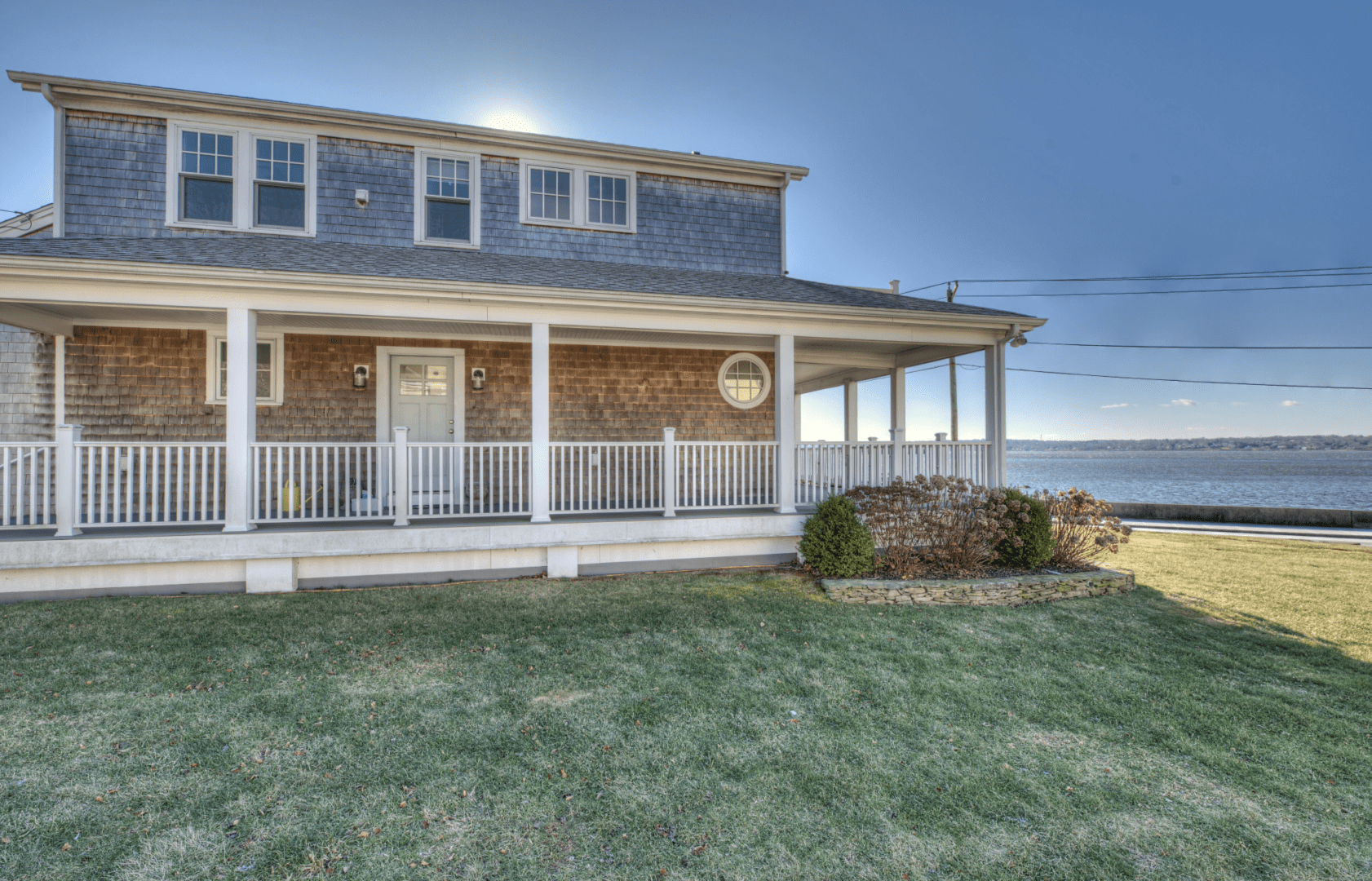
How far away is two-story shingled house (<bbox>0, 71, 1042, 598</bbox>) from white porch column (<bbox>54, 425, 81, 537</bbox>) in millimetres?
25

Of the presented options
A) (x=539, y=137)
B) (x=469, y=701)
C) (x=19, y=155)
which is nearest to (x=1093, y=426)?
(x=539, y=137)

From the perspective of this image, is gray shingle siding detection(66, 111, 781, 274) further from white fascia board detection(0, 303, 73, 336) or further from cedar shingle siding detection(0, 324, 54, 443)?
cedar shingle siding detection(0, 324, 54, 443)

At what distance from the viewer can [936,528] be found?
21.7ft

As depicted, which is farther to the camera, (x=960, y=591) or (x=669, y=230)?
(x=669, y=230)

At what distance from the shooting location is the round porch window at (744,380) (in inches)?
383

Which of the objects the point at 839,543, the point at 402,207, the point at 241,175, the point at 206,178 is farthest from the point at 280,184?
the point at 839,543

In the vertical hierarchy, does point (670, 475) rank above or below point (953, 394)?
below

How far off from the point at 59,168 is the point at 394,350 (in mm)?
4765

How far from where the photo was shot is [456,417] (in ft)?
28.1

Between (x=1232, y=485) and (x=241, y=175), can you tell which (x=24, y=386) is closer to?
(x=241, y=175)

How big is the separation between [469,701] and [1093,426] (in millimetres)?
46831

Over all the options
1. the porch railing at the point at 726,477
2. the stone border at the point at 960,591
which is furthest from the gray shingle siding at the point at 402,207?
the stone border at the point at 960,591

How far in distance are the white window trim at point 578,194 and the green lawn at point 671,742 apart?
6345 mm

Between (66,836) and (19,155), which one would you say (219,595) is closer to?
(66,836)
